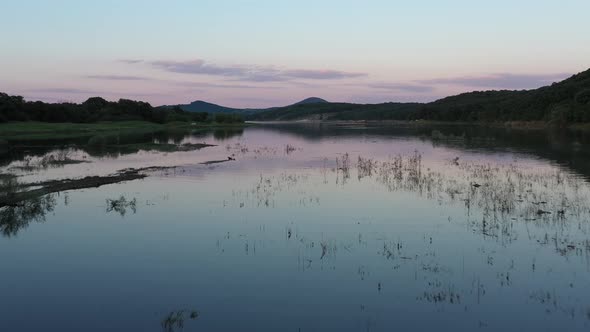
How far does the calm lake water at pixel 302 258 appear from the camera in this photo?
11211 mm

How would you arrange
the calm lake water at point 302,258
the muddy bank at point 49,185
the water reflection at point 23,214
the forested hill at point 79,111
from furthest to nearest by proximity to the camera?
the forested hill at point 79,111 → the muddy bank at point 49,185 → the water reflection at point 23,214 → the calm lake water at point 302,258

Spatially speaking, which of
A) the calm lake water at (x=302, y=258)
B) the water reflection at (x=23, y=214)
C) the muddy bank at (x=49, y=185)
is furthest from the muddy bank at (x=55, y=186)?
the calm lake water at (x=302, y=258)

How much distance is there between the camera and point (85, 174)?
3666 centimetres

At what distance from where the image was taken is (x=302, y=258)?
50.6 ft

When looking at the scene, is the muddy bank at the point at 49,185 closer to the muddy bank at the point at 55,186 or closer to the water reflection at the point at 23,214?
the muddy bank at the point at 55,186

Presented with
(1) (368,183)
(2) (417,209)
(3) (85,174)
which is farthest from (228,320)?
(3) (85,174)

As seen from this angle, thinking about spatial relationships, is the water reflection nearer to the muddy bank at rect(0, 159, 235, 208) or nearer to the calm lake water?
the calm lake water

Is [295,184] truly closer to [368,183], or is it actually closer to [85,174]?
[368,183]

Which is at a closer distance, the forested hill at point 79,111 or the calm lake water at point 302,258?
the calm lake water at point 302,258

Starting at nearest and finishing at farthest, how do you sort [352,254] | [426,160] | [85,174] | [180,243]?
[352,254], [180,243], [85,174], [426,160]

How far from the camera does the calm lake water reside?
11211 millimetres

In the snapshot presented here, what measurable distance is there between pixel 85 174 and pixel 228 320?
96.4 ft

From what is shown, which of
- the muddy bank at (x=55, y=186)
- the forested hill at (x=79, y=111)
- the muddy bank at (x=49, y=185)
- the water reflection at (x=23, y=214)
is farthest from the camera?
the forested hill at (x=79, y=111)

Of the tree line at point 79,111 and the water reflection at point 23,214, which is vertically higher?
the tree line at point 79,111
